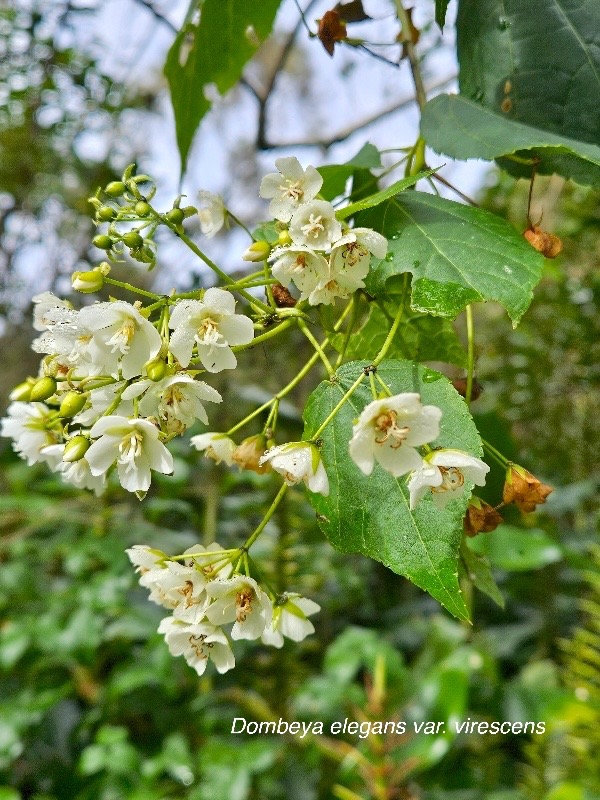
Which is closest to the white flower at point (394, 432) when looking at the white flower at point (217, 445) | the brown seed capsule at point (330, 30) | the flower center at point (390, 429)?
the flower center at point (390, 429)

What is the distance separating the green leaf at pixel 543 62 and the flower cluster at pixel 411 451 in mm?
360

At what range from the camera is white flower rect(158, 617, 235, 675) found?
2.08 feet

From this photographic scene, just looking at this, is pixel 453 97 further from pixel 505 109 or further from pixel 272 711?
pixel 272 711

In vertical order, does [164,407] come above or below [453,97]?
below

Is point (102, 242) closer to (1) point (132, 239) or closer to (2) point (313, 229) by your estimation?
(1) point (132, 239)

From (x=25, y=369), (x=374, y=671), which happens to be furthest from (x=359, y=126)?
(x=25, y=369)

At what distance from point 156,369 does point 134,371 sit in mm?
34

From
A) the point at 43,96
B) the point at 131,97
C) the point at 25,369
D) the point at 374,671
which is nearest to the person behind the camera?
the point at 374,671

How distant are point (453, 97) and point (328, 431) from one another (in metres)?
0.38

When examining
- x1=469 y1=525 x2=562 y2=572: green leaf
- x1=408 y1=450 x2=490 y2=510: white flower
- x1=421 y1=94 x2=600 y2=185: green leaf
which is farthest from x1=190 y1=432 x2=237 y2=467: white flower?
x1=469 y1=525 x2=562 y2=572: green leaf

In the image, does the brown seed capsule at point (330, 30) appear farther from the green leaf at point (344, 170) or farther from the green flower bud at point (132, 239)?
the green flower bud at point (132, 239)

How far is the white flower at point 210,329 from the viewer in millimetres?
544

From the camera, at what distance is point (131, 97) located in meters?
3.17

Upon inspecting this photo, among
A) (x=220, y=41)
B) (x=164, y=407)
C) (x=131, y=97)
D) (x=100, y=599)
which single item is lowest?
(x=100, y=599)
